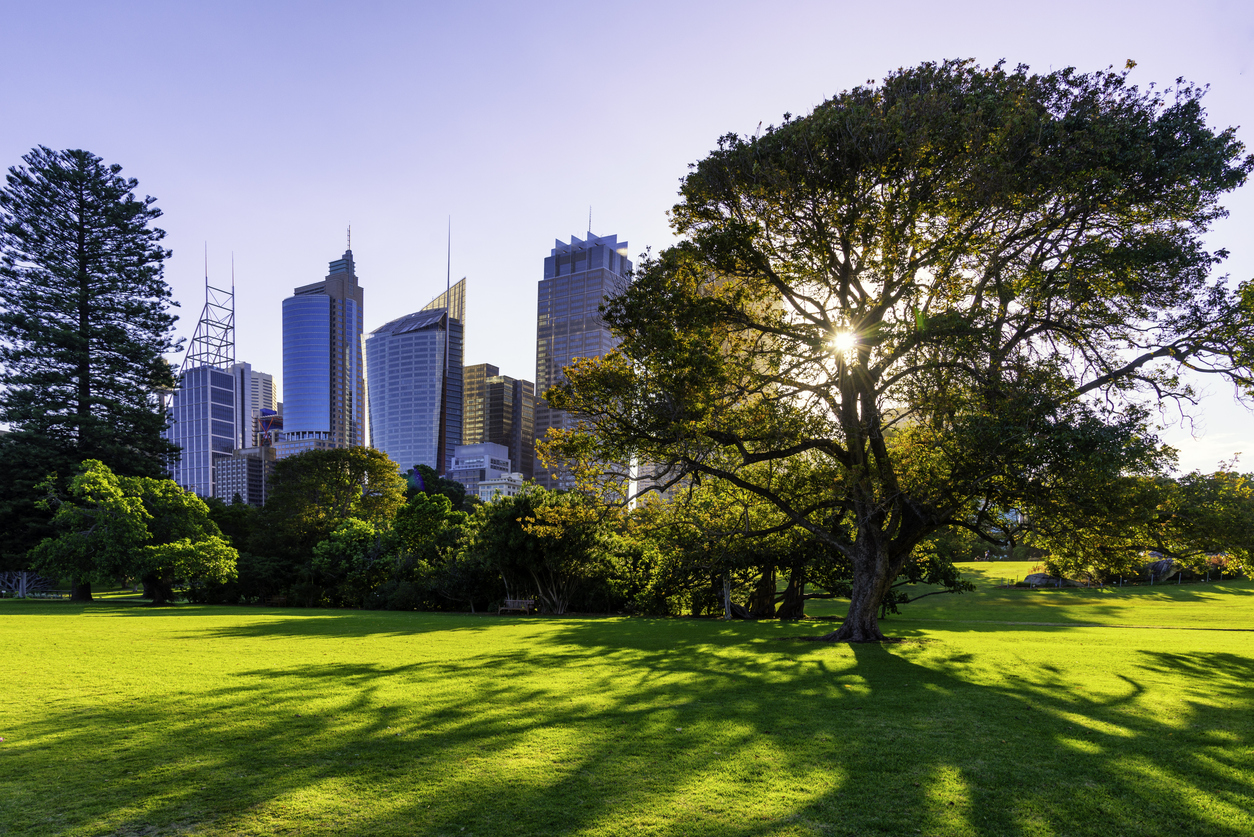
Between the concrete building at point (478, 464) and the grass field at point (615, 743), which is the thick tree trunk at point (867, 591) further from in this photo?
the concrete building at point (478, 464)

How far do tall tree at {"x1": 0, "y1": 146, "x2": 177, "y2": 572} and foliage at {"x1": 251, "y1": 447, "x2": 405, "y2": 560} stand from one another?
624 cm

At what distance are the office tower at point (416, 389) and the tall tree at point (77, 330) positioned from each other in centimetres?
11530

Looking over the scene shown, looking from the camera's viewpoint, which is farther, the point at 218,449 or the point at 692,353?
the point at 218,449

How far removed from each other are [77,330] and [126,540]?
15203mm

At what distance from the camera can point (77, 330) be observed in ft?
119

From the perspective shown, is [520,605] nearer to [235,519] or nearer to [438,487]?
[235,519]

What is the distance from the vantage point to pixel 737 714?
6930mm

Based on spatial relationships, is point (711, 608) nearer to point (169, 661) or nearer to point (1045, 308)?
point (1045, 308)

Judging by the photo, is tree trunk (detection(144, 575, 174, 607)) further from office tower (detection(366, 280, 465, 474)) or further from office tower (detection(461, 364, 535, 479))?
office tower (detection(461, 364, 535, 479))

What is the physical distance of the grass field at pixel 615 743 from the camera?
4.10 m

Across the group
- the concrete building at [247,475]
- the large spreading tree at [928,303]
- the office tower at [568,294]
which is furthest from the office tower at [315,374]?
the large spreading tree at [928,303]

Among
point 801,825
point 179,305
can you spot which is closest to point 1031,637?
point 801,825

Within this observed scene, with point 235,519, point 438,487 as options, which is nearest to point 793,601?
point 235,519

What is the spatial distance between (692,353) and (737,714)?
23.4 feet
